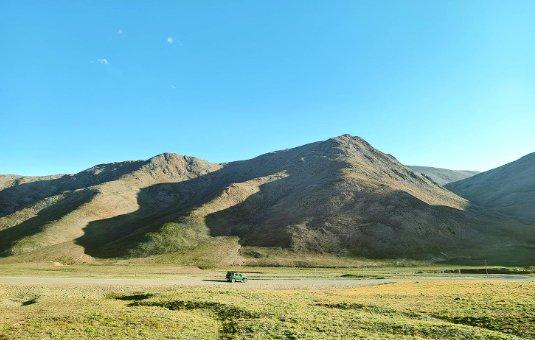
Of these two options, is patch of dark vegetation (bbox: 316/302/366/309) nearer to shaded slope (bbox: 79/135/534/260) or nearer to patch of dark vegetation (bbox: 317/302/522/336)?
patch of dark vegetation (bbox: 317/302/522/336)

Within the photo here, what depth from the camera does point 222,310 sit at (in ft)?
116

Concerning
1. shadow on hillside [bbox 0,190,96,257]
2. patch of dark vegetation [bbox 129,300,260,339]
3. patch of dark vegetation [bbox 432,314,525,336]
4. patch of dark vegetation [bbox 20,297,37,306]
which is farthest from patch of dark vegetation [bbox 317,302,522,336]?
shadow on hillside [bbox 0,190,96,257]

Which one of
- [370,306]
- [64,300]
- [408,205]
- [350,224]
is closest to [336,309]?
[370,306]

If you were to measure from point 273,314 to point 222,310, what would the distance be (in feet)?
16.2

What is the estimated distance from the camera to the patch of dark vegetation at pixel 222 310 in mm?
28766

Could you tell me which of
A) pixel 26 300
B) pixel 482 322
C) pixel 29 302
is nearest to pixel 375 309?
pixel 482 322

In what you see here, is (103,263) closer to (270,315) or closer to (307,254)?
(307,254)

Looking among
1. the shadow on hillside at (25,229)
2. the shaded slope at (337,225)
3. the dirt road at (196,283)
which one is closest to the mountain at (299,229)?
the shaded slope at (337,225)

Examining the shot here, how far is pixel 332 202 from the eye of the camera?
562ft

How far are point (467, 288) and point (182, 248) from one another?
4433 inches

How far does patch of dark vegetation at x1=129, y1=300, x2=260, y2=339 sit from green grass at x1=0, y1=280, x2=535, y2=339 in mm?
88

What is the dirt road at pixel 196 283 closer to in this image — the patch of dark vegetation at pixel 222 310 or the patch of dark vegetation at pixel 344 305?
the patch of dark vegetation at pixel 344 305

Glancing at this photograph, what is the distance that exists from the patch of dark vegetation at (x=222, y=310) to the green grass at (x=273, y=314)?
0.09 metres

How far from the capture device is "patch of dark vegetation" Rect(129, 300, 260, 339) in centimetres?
2877
